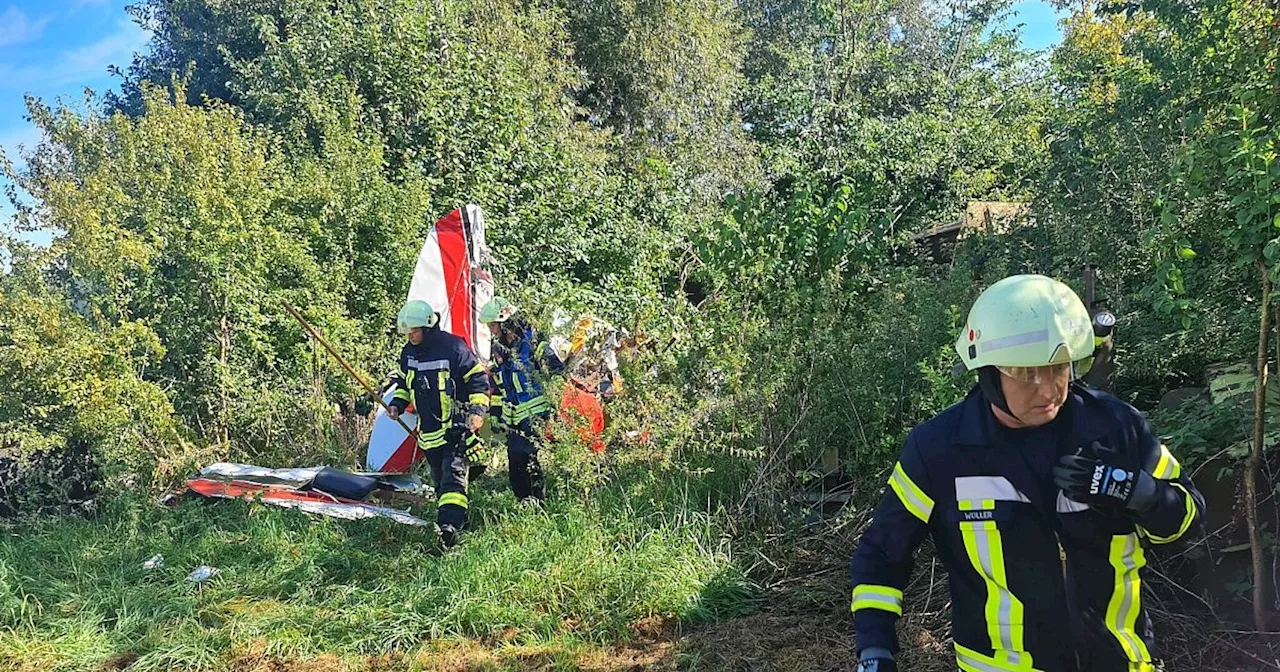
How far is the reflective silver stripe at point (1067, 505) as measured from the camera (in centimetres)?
172

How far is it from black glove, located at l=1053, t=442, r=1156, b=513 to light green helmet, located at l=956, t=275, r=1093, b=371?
23 centimetres

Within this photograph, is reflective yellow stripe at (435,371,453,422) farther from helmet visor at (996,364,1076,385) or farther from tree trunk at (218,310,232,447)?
helmet visor at (996,364,1076,385)

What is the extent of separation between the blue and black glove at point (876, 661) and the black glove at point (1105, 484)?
21.9 inches

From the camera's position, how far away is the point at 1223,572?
3.54 m

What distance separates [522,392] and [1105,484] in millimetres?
5152

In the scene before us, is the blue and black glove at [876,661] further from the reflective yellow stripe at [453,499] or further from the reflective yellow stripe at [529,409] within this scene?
the reflective yellow stripe at [529,409]

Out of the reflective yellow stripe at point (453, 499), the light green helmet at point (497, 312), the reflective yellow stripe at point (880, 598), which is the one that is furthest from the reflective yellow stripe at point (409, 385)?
the reflective yellow stripe at point (880, 598)

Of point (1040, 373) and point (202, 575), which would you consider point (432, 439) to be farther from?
point (1040, 373)

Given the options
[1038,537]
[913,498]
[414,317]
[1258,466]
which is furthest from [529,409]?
[1038,537]

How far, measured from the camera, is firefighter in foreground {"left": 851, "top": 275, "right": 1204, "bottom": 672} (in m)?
1.72

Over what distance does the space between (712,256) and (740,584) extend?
223cm

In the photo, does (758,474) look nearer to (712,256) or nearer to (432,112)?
(712,256)

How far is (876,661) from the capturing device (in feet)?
A: 6.11

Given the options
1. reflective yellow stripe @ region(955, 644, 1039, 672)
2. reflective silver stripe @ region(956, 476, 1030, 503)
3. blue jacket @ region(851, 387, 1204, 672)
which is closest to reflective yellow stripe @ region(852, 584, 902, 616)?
blue jacket @ region(851, 387, 1204, 672)
